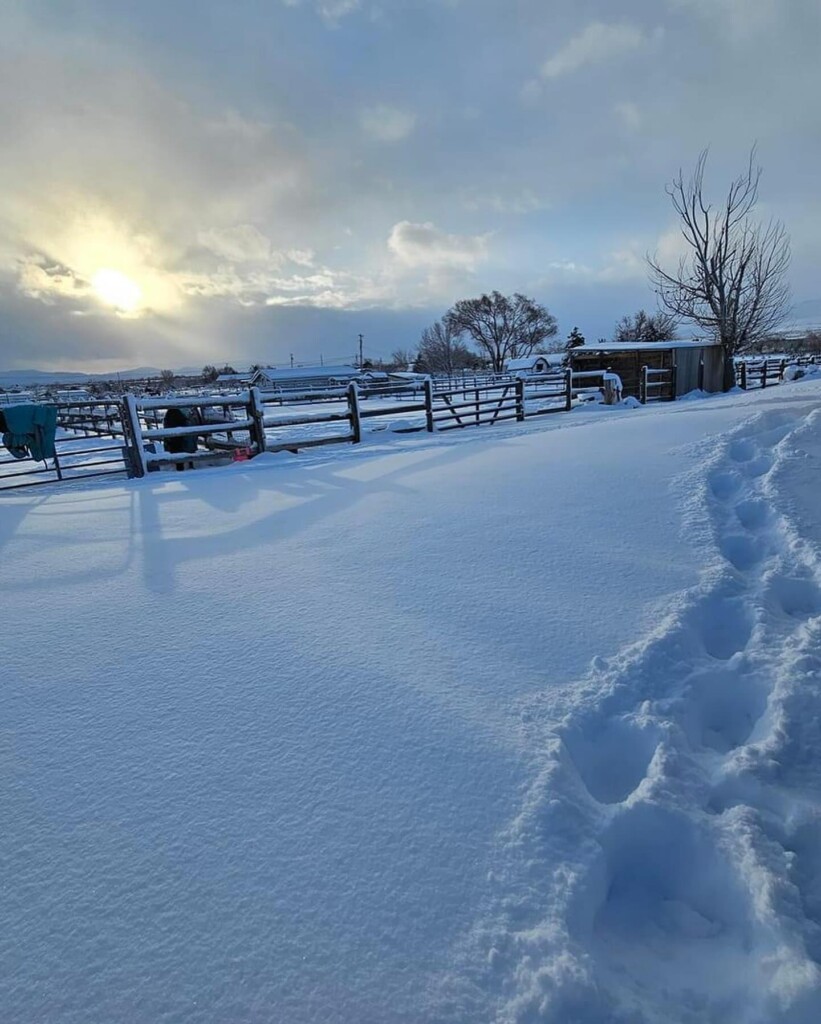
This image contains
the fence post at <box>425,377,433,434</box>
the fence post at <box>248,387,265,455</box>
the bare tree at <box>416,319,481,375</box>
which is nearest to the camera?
the fence post at <box>248,387,265,455</box>

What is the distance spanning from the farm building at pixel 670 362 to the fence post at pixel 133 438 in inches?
608

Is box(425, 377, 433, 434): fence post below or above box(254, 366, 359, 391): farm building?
below

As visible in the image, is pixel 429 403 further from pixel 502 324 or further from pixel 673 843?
pixel 502 324

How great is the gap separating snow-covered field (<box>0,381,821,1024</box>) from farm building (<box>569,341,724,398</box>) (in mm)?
16664

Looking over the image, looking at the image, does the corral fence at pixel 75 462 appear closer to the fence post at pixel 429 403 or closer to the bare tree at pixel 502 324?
the fence post at pixel 429 403

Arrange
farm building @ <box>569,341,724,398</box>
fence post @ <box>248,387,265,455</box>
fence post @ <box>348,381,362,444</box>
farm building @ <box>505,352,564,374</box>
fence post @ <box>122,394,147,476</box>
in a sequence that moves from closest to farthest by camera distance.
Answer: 1. fence post @ <box>122,394,147,476</box>
2. fence post @ <box>248,387,265,455</box>
3. fence post @ <box>348,381,362,444</box>
4. farm building @ <box>569,341,724,398</box>
5. farm building @ <box>505,352,564,374</box>

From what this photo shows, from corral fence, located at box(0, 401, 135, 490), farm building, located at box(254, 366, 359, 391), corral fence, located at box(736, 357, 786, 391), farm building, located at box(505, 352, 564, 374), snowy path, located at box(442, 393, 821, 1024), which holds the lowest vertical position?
snowy path, located at box(442, 393, 821, 1024)

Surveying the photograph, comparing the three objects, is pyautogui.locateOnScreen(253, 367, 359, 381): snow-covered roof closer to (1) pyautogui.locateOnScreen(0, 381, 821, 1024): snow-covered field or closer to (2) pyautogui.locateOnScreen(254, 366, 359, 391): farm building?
(2) pyautogui.locateOnScreen(254, 366, 359, 391): farm building

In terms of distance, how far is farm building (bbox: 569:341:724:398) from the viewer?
17.5 metres

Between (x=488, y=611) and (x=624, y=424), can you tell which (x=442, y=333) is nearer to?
(x=624, y=424)

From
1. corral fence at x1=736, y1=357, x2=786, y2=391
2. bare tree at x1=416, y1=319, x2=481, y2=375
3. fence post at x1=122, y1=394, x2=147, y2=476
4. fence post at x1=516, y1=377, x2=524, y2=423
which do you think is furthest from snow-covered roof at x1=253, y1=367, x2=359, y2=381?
fence post at x1=122, y1=394, x2=147, y2=476

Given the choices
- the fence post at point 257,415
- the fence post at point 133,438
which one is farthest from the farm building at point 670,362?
the fence post at point 133,438

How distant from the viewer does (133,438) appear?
739 cm

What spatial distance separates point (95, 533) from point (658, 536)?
417cm
